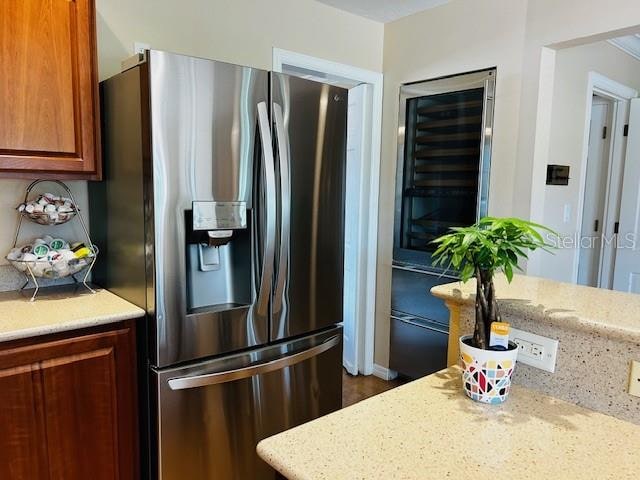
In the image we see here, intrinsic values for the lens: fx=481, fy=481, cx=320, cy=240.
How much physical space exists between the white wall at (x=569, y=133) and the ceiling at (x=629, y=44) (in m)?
0.05

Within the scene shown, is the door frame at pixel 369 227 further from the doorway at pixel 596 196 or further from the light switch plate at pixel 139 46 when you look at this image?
the doorway at pixel 596 196

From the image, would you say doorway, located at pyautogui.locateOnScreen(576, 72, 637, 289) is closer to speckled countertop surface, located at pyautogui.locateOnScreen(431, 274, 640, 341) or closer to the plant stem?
speckled countertop surface, located at pyautogui.locateOnScreen(431, 274, 640, 341)

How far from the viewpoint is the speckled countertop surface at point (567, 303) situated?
3.41 ft

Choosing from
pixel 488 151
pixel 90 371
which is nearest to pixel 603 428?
pixel 90 371

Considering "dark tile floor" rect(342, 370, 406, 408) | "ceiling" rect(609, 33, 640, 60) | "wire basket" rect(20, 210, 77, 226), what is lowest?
"dark tile floor" rect(342, 370, 406, 408)

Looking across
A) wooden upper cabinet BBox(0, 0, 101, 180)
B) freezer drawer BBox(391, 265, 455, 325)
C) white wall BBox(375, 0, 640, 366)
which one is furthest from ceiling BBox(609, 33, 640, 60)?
wooden upper cabinet BBox(0, 0, 101, 180)

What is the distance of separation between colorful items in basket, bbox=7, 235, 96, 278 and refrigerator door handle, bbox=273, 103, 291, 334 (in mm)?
758

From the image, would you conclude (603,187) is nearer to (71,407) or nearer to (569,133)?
(569,133)

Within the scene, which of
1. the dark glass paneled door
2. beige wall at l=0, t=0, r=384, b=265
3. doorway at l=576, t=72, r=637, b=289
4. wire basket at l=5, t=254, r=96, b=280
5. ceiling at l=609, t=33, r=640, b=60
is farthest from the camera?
doorway at l=576, t=72, r=637, b=289

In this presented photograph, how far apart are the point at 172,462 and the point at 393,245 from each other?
195cm

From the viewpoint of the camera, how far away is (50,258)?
1.82m

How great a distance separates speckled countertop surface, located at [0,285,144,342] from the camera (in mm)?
1528

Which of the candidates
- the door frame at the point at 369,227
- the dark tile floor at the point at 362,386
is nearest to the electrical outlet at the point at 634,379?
the dark tile floor at the point at 362,386

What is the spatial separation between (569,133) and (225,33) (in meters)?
2.22
